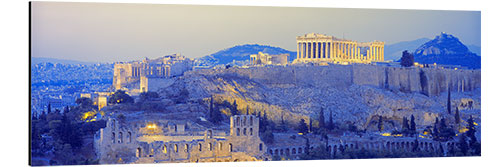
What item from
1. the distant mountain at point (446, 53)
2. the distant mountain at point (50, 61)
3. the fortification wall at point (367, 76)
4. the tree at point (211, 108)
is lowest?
the tree at point (211, 108)

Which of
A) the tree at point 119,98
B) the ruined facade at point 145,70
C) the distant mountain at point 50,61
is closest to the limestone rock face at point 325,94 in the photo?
the ruined facade at point 145,70

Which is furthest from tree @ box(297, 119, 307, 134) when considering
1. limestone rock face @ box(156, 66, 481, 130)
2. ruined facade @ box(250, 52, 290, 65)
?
ruined facade @ box(250, 52, 290, 65)

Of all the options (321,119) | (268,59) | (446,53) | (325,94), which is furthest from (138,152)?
(446,53)

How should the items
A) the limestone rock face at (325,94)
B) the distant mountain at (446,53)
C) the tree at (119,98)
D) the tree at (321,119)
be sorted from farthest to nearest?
the distant mountain at (446,53) < the limestone rock face at (325,94) < the tree at (321,119) < the tree at (119,98)

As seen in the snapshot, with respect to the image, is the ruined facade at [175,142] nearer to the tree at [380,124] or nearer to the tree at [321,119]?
the tree at [321,119]

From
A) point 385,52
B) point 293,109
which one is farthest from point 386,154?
point 385,52
